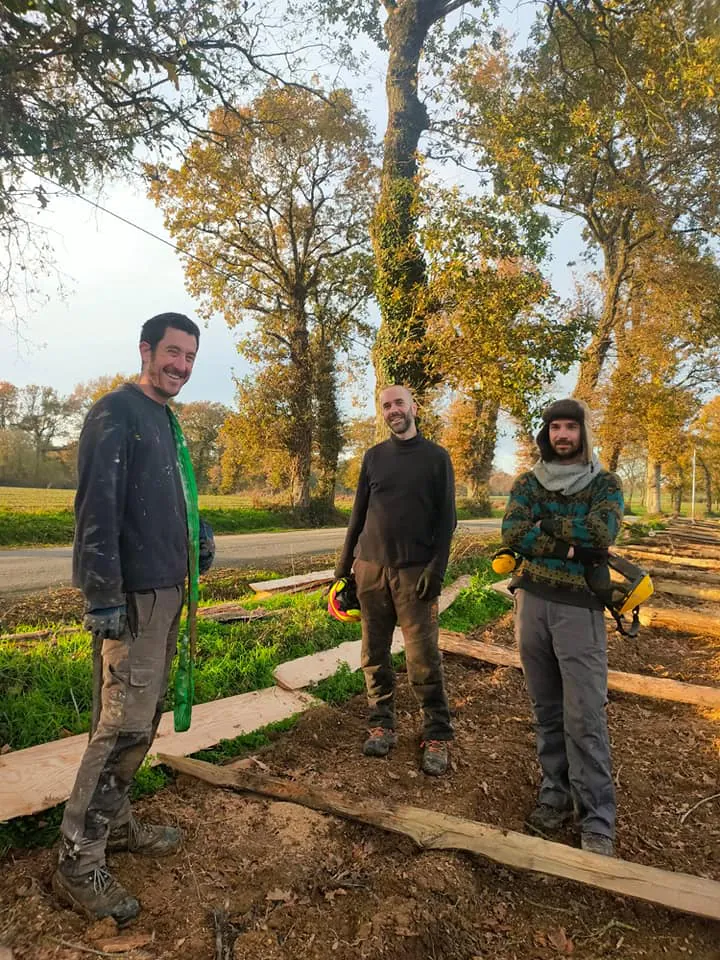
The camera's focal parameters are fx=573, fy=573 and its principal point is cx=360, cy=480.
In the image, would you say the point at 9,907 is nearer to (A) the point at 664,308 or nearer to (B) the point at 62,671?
(B) the point at 62,671

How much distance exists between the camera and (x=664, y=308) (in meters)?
19.7

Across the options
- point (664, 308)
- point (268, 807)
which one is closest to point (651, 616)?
point (268, 807)

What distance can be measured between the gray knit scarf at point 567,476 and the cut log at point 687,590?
8.20 meters

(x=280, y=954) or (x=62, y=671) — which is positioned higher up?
(x=62, y=671)

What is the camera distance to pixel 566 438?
3387 millimetres

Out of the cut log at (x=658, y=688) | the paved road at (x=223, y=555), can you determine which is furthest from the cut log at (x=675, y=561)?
the cut log at (x=658, y=688)

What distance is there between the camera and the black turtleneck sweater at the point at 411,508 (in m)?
4.11

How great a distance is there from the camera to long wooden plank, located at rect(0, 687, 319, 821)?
10.5ft

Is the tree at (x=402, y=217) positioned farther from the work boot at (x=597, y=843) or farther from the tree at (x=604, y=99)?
the work boot at (x=597, y=843)

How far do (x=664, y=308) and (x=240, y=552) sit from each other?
53.5ft

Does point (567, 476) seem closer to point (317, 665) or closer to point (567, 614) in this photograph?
point (567, 614)

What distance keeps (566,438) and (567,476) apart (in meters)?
0.23

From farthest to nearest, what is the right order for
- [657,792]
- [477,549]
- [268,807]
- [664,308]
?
[664,308] < [477,549] < [657,792] < [268,807]

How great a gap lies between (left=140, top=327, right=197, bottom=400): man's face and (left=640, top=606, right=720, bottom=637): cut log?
7.51 m
